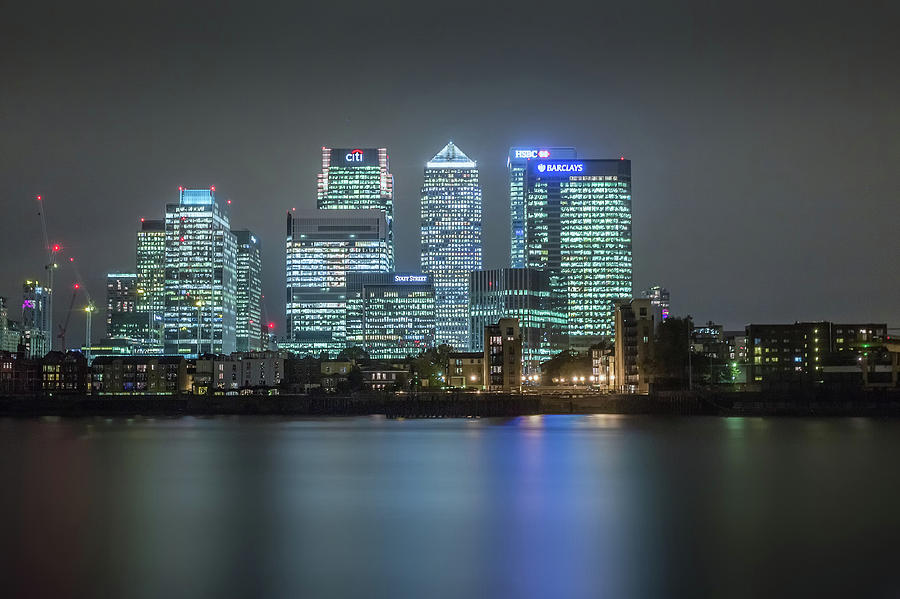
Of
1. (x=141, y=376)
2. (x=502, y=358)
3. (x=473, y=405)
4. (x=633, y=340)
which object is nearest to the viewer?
(x=473, y=405)

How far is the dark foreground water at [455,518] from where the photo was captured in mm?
32906

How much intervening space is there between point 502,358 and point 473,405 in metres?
31.3

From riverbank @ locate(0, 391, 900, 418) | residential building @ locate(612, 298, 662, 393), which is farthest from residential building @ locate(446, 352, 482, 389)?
riverbank @ locate(0, 391, 900, 418)

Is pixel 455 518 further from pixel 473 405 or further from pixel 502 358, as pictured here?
pixel 502 358

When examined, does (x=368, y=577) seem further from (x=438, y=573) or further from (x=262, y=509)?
(x=262, y=509)

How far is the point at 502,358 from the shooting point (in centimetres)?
17388

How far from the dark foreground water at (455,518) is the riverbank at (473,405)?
4925 centimetres

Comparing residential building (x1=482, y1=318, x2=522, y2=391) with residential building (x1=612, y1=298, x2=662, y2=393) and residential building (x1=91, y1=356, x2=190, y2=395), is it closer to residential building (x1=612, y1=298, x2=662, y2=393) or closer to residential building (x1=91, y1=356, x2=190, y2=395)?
→ residential building (x1=612, y1=298, x2=662, y2=393)

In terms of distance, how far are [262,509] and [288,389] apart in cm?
13447

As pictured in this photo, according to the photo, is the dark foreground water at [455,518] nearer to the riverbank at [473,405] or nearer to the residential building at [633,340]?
the riverbank at [473,405]

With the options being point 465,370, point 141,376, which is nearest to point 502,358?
point 465,370

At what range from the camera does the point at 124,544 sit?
3919cm

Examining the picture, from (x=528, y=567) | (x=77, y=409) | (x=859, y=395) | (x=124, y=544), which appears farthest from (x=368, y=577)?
(x=77, y=409)

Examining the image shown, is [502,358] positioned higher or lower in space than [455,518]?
higher
